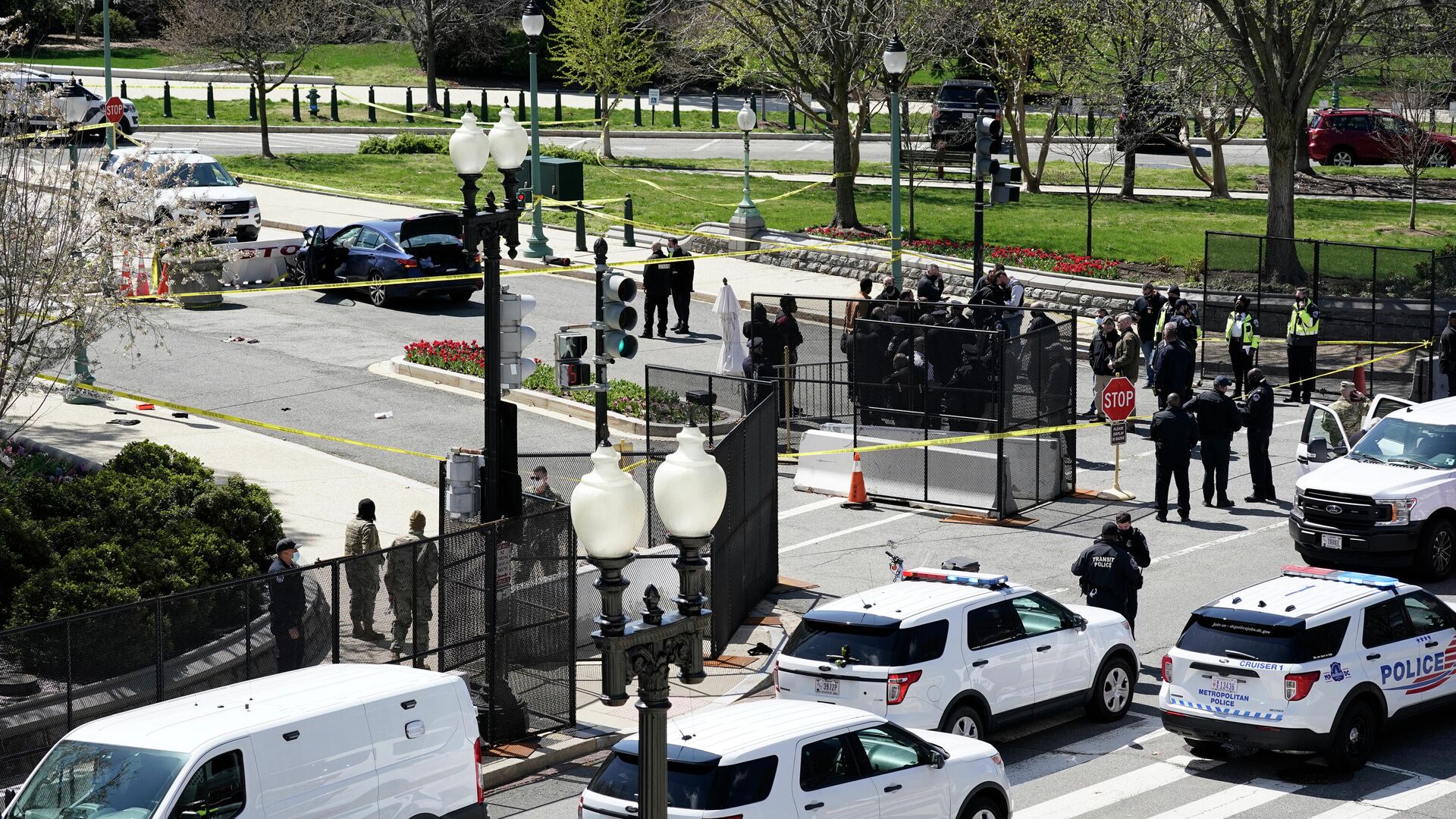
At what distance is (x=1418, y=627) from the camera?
14.6 m

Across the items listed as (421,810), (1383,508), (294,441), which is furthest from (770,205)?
(421,810)

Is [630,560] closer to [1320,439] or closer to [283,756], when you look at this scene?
[283,756]

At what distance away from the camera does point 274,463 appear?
75.5 ft

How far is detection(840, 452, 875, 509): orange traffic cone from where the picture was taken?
2241 cm

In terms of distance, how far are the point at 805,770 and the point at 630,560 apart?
3.13m

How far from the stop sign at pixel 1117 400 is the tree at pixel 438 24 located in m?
40.3

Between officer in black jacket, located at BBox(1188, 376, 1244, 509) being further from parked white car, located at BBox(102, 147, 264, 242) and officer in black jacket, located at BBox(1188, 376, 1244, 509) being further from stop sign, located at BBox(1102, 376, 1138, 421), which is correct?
parked white car, located at BBox(102, 147, 264, 242)

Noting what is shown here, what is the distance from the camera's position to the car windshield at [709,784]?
35.5 feet

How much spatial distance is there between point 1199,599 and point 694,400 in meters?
7.10

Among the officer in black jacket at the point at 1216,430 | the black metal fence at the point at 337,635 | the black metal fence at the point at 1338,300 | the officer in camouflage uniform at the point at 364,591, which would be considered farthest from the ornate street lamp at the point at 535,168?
the officer in camouflage uniform at the point at 364,591

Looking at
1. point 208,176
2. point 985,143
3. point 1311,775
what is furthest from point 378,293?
point 1311,775

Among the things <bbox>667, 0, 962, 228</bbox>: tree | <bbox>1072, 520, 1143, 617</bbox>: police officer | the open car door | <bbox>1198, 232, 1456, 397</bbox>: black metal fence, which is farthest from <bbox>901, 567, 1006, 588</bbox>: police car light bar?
<bbox>667, 0, 962, 228</bbox>: tree

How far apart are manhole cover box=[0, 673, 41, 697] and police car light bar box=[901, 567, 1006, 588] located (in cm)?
729

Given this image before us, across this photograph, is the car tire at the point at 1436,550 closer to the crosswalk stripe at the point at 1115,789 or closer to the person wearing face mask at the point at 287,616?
the crosswalk stripe at the point at 1115,789
